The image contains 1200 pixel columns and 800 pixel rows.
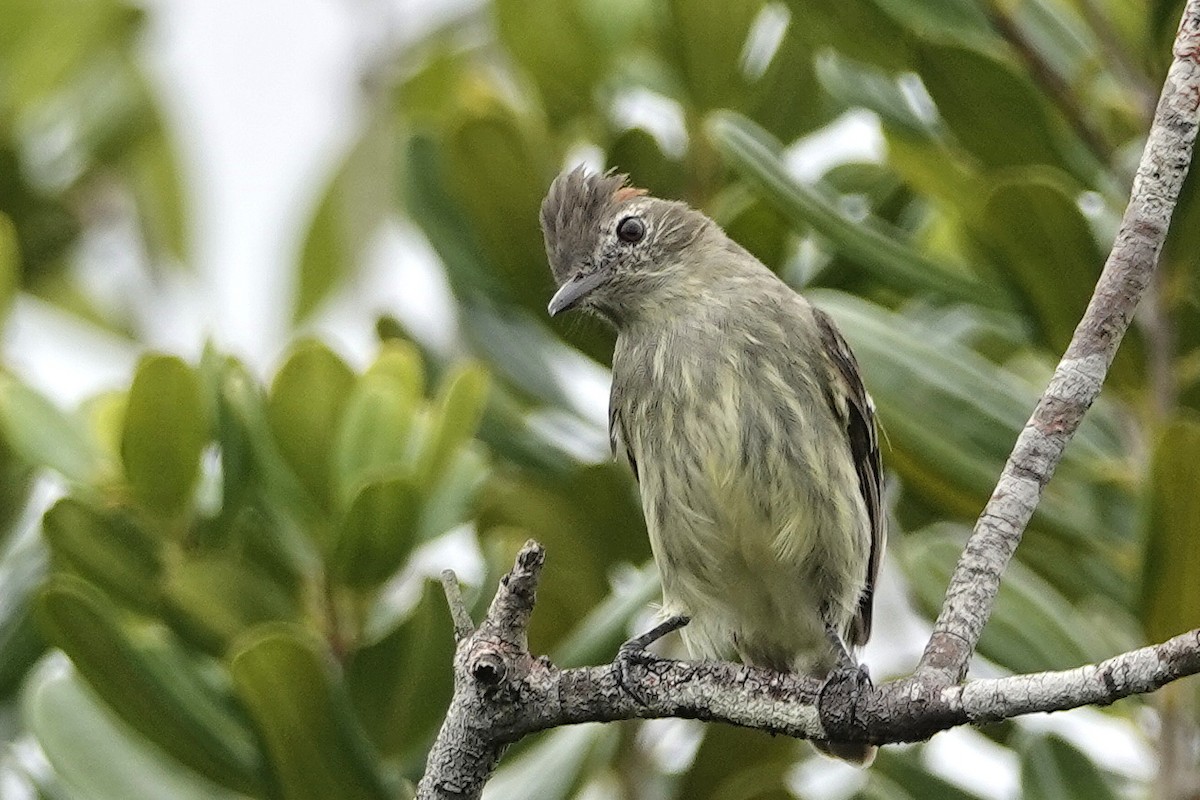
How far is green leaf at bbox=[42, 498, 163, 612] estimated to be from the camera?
348 cm

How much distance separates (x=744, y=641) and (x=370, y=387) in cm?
128

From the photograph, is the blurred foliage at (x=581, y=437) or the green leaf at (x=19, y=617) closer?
the blurred foliage at (x=581, y=437)

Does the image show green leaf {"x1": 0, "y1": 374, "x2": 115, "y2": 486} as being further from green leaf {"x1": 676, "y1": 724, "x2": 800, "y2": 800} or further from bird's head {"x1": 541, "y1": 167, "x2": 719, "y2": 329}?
green leaf {"x1": 676, "y1": 724, "x2": 800, "y2": 800}

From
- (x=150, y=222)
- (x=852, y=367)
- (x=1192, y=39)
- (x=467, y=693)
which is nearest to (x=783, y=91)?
(x=852, y=367)

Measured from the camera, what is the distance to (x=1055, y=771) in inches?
128

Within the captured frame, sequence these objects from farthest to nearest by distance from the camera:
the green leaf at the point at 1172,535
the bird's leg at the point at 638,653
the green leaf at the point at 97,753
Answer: the green leaf at the point at 97,753 → the green leaf at the point at 1172,535 → the bird's leg at the point at 638,653

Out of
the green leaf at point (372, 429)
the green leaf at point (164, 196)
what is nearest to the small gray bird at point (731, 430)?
the green leaf at point (372, 429)

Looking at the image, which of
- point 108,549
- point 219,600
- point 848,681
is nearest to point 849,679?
point 848,681

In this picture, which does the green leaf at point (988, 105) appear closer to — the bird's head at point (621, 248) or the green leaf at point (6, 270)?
the bird's head at point (621, 248)

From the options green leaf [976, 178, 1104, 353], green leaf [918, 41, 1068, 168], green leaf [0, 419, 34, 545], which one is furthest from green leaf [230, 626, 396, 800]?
green leaf [918, 41, 1068, 168]

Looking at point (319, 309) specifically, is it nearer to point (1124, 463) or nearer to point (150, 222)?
point (150, 222)

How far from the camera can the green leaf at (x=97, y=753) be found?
3.46m

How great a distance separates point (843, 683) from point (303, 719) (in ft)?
3.46

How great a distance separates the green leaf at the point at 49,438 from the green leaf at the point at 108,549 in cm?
19
